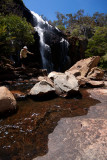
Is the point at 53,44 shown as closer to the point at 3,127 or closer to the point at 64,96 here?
the point at 64,96

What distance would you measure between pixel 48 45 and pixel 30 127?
A: 17.8m

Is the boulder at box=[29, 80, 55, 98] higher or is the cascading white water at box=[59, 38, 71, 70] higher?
the cascading white water at box=[59, 38, 71, 70]

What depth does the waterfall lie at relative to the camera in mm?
17906

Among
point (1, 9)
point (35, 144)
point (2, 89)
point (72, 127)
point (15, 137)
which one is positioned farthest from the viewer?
point (1, 9)

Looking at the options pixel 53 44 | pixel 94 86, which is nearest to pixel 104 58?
pixel 94 86

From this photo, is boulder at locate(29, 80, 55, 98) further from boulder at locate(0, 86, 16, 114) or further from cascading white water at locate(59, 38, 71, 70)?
cascading white water at locate(59, 38, 71, 70)

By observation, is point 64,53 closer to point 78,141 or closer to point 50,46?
point 50,46

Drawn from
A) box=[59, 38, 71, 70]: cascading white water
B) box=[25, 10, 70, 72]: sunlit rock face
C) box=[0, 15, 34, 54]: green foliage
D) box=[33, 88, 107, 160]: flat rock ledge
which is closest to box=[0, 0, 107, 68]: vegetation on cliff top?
box=[0, 15, 34, 54]: green foliage

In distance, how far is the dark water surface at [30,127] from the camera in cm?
172

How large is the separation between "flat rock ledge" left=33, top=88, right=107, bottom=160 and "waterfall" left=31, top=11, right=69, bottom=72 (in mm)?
15412

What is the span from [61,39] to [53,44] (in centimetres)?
211

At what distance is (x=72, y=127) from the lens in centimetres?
231

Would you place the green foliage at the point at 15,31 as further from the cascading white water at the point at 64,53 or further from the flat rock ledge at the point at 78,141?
the flat rock ledge at the point at 78,141

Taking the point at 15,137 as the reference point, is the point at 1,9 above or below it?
above
